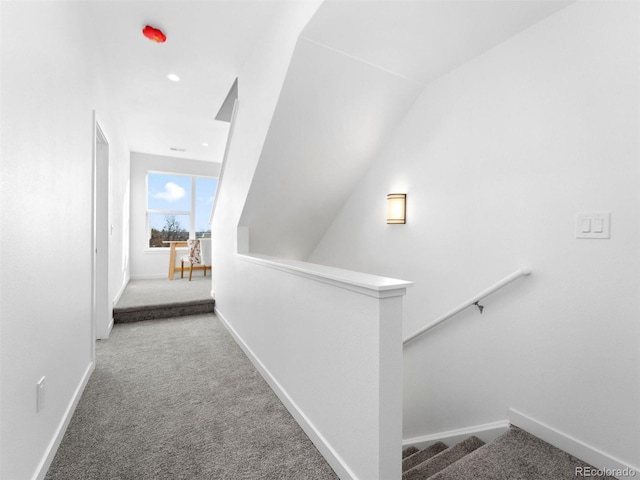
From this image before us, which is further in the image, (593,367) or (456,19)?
(456,19)

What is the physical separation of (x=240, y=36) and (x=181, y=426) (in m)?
2.78

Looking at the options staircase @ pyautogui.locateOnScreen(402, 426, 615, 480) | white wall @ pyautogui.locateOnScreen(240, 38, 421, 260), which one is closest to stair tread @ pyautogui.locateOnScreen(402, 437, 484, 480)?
staircase @ pyautogui.locateOnScreen(402, 426, 615, 480)

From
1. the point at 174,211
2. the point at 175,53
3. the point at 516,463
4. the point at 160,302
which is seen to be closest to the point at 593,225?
the point at 516,463

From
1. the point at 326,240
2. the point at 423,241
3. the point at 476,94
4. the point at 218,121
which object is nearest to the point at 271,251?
the point at 326,240

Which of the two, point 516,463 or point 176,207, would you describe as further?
point 176,207

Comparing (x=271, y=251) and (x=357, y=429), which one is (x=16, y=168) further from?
(x=271, y=251)

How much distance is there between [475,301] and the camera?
1.89 m

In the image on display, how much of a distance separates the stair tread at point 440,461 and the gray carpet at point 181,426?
605mm

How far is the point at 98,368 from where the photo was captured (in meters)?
2.38

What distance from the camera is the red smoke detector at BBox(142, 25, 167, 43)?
233cm

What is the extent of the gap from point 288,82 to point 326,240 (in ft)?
6.06

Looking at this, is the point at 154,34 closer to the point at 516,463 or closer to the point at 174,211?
the point at 516,463

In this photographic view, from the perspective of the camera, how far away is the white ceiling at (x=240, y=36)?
5.33ft

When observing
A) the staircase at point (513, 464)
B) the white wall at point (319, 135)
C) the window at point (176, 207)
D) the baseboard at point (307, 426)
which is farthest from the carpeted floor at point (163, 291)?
the staircase at point (513, 464)
